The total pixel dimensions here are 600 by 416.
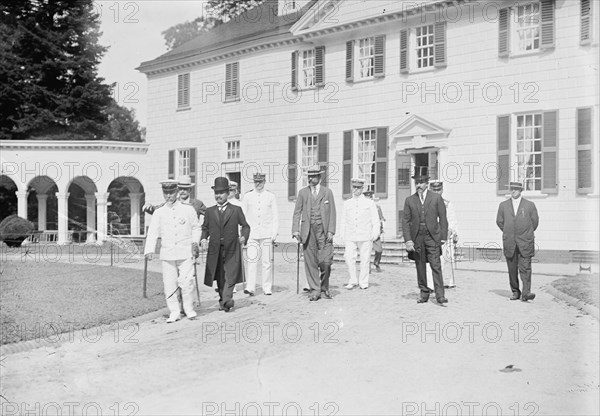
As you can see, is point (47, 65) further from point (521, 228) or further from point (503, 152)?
point (503, 152)

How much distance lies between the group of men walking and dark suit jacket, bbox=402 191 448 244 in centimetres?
1

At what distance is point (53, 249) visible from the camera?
11625 millimetres

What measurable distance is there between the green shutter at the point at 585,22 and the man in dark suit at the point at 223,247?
1004 centimetres

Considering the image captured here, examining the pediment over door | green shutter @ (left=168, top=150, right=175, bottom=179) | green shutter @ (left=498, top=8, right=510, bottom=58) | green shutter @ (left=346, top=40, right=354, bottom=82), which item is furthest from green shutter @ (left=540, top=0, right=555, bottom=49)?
green shutter @ (left=168, top=150, right=175, bottom=179)

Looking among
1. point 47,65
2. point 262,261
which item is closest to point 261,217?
point 262,261

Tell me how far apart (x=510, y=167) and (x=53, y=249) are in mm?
10968

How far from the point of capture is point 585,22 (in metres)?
15.6

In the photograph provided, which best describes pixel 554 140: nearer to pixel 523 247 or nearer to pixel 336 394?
pixel 523 247

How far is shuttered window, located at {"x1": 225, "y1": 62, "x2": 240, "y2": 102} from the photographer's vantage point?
61.6 feet

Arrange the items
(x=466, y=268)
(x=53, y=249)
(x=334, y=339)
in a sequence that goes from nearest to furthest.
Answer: (x=334, y=339) < (x=53, y=249) < (x=466, y=268)

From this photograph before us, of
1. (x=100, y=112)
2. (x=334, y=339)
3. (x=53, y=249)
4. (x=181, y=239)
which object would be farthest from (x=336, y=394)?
(x=53, y=249)

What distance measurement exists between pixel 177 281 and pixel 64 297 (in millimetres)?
2055

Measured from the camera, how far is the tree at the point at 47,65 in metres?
7.39

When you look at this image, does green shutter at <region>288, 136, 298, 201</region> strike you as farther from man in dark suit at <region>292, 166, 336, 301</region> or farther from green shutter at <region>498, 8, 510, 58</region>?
man in dark suit at <region>292, 166, 336, 301</region>
